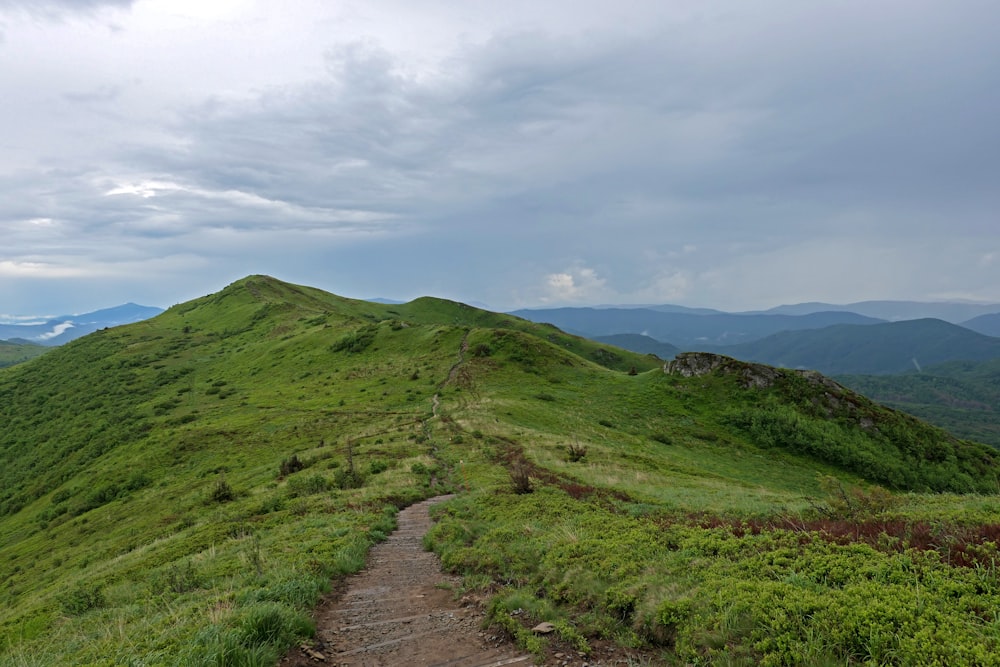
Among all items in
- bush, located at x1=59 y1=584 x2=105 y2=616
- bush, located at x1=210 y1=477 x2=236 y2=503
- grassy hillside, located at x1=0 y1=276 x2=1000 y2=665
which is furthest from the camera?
bush, located at x1=210 y1=477 x2=236 y2=503

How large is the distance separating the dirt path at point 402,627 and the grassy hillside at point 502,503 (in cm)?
54

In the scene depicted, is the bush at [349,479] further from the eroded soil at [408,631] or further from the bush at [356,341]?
the bush at [356,341]

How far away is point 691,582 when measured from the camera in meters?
9.02

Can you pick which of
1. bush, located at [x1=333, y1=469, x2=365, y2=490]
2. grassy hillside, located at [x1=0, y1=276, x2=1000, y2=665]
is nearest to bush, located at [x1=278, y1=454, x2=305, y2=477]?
grassy hillside, located at [x1=0, y1=276, x2=1000, y2=665]

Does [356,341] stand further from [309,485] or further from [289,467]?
[309,485]

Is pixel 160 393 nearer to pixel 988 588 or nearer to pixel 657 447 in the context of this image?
pixel 657 447

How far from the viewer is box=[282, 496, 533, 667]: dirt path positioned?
8070 mm

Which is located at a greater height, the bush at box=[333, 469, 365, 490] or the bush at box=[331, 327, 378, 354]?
the bush at box=[331, 327, 378, 354]

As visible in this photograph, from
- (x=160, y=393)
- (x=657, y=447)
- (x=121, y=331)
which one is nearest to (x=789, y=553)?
(x=657, y=447)

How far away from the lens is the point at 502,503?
19.4 m

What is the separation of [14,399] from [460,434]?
10699 centimetres

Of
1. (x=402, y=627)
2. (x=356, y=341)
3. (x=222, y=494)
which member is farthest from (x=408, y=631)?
(x=356, y=341)

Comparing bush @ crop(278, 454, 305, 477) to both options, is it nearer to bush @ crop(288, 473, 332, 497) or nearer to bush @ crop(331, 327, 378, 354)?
bush @ crop(288, 473, 332, 497)

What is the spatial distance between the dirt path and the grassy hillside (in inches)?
21.4
